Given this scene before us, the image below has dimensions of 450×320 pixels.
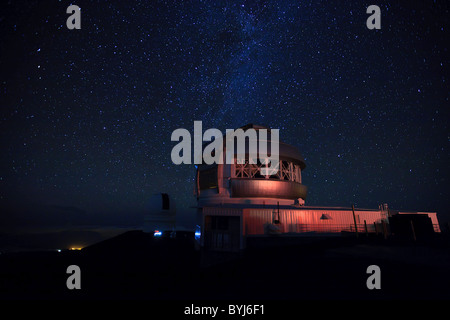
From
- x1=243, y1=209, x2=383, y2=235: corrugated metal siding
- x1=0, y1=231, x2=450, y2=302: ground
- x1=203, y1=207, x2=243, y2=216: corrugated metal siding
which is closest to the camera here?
x1=0, y1=231, x2=450, y2=302: ground

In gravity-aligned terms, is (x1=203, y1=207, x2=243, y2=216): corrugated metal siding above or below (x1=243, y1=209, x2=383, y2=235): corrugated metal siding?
above

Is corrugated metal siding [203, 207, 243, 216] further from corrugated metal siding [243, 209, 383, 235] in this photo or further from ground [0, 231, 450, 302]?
ground [0, 231, 450, 302]

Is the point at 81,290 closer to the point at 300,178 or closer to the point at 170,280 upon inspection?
the point at 170,280

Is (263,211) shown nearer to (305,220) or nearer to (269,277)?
(305,220)

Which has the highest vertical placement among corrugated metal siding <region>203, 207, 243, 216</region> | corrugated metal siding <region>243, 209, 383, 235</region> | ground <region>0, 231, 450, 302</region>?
corrugated metal siding <region>203, 207, 243, 216</region>

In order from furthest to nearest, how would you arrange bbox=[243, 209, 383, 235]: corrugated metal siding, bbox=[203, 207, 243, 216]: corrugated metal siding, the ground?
bbox=[203, 207, 243, 216]: corrugated metal siding
bbox=[243, 209, 383, 235]: corrugated metal siding
the ground

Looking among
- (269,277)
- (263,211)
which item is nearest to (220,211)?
(263,211)

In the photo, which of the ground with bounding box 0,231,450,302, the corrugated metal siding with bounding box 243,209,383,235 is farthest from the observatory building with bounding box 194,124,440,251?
the ground with bounding box 0,231,450,302

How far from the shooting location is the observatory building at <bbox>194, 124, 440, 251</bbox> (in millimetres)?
17172

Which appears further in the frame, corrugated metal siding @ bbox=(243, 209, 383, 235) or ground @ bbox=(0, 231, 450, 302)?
corrugated metal siding @ bbox=(243, 209, 383, 235)

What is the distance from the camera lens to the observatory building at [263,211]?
1717cm

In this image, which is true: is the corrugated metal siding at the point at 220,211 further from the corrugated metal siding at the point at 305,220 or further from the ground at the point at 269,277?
the ground at the point at 269,277

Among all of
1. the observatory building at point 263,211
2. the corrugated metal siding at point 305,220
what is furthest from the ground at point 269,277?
the corrugated metal siding at point 305,220
